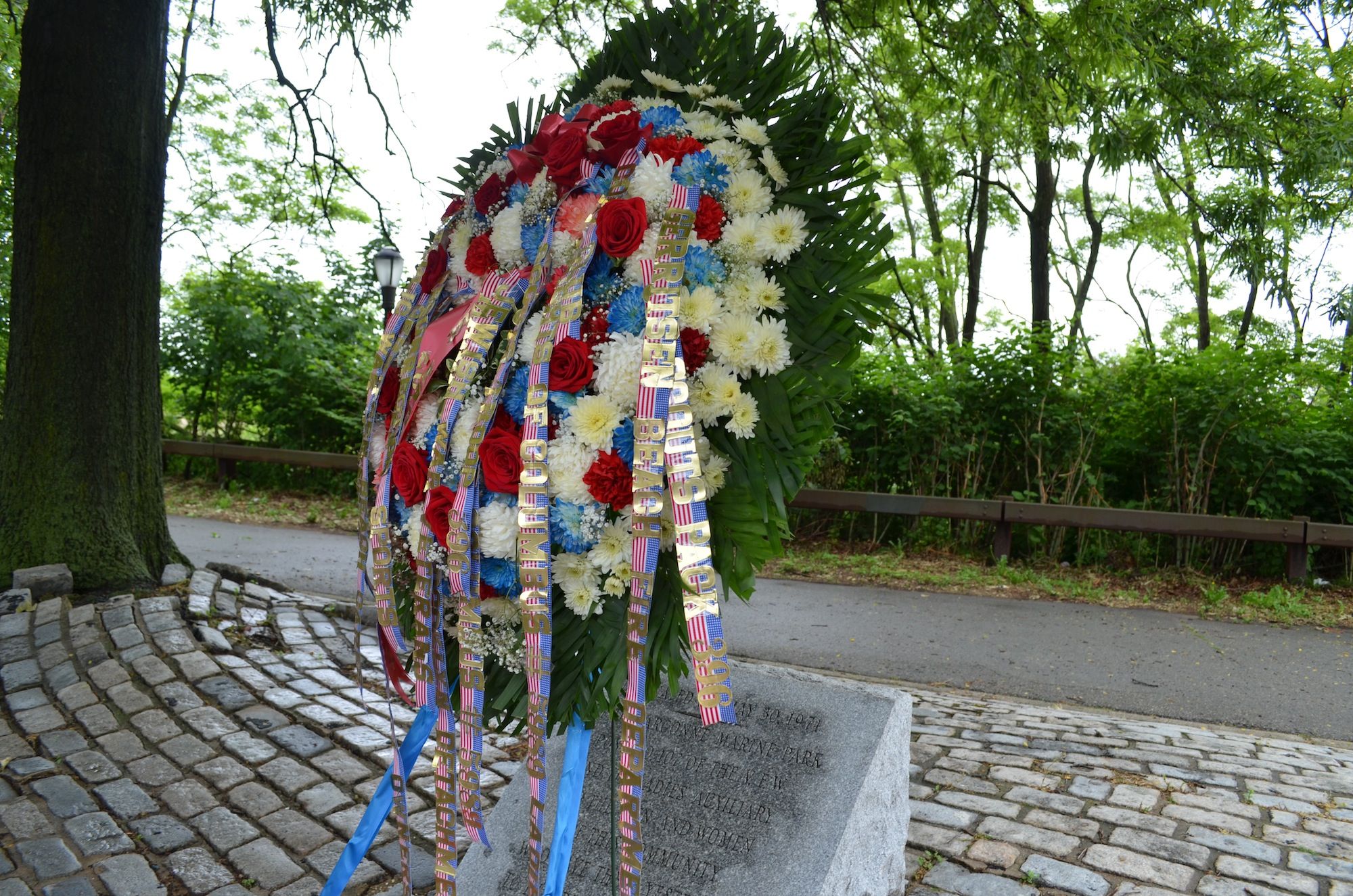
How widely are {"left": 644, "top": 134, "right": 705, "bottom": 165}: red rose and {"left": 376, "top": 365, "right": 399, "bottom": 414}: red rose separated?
95 cm

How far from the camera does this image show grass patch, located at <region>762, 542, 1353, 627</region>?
22.6ft

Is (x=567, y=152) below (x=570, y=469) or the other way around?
the other way around

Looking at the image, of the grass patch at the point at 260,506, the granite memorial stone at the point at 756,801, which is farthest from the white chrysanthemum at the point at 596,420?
the grass patch at the point at 260,506

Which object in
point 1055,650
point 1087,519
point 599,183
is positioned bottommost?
point 1055,650

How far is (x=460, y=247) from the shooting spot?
8.14 feet

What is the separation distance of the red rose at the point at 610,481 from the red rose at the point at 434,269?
0.93 metres

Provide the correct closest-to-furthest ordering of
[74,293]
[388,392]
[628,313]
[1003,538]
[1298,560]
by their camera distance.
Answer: [628,313] < [388,392] < [74,293] < [1298,560] < [1003,538]

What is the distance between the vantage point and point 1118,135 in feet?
17.3

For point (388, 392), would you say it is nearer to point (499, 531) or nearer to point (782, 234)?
point (499, 531)

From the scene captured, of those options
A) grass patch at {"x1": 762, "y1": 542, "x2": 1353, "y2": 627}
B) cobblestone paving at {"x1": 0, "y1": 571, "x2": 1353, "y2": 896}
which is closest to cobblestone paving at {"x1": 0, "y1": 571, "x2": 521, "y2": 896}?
cobblestone paving at {"x1": 0, "y1": 571, "x2": 1353, "y2": 896}

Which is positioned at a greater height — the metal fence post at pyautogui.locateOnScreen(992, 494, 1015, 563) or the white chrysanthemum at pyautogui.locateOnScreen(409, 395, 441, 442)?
the white chrysanthemum at pyautogui.locateOnScreen(409, 395, 441, 442)

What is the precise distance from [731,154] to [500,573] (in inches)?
43.0

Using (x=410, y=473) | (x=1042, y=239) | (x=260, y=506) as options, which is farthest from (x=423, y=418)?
(x=1042, y=239)

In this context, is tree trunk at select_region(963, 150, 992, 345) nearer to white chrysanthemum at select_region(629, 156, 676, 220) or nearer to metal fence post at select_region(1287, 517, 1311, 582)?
metal fence post at select_region(1287, 517, 1311, 582)
